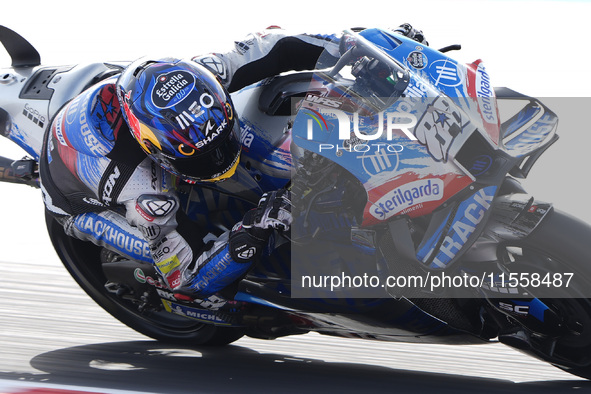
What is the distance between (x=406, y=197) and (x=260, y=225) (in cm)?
61

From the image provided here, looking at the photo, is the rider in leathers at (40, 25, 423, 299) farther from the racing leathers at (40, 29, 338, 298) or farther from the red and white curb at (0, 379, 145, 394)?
the red and white curb at (0, 379, 145, 394)

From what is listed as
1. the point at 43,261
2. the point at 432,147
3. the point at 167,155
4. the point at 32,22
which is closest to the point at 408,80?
the point at 432,147

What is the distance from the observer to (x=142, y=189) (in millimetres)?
3646

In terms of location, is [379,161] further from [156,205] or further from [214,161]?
[156,205]

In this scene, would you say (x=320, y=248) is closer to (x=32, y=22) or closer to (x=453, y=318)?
(x=453, y=318)

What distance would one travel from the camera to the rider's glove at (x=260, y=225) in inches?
128

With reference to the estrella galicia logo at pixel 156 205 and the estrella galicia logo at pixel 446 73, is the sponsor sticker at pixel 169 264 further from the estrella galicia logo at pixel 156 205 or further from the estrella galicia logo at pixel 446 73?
the estrella galicia logo at pixel 446 73

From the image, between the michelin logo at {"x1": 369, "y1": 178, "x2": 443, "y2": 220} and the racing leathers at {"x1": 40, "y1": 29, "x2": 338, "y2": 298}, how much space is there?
50 cm

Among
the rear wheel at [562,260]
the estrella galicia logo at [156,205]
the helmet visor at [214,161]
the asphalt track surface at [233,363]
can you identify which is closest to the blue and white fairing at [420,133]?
the rear wheel at [562,260]

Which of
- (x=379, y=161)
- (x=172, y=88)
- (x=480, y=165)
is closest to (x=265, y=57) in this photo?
(x=172, y=88)

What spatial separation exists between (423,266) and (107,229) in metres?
1.53

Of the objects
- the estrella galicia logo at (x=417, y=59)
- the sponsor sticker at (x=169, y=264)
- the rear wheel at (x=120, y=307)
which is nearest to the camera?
the estrella galicia logo at (x=417, y=59)

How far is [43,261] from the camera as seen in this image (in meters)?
5.99

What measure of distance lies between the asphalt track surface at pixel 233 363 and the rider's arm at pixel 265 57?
1253mm
